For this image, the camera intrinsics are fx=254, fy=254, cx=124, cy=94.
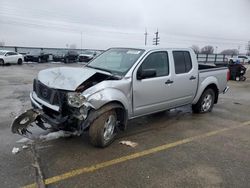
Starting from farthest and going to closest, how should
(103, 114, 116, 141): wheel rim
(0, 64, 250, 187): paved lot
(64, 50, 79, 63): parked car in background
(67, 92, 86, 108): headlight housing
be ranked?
(64, 50, 79, 63): parked car in background → (103, 114, 116, 141): wheel rim → (67, 92, 86, 108): headlight housing → (0, 64, 250, 187): paved lot

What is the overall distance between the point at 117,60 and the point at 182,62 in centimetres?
165

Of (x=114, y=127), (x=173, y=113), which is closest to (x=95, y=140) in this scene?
(x=114, y=127)

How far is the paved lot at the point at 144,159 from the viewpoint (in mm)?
3371

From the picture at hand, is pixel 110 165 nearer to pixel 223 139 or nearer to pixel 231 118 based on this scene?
pixel 223 139

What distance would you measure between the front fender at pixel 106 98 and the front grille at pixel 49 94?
456 mm

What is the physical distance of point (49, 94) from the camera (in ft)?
13.6

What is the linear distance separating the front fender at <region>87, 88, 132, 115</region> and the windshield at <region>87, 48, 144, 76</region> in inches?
20.0

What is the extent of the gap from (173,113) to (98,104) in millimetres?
3434

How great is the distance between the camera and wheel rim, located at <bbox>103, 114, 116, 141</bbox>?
433 cm

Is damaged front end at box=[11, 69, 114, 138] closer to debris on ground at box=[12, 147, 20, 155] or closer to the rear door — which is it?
debris on ground at box=[12, 147, 20, 155]

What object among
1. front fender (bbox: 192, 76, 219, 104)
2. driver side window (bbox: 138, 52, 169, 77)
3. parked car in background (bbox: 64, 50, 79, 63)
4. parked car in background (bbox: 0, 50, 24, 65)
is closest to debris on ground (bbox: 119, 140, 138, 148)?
driver side window (bbox: 138, 52, 169, 77)

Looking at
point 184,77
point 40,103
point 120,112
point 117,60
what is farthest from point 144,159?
point 184,77

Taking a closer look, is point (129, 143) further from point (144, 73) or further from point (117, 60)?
point (117, 60)

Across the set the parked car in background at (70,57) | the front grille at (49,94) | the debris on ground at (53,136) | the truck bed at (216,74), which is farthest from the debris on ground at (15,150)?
the parked car in background at (70,57)
